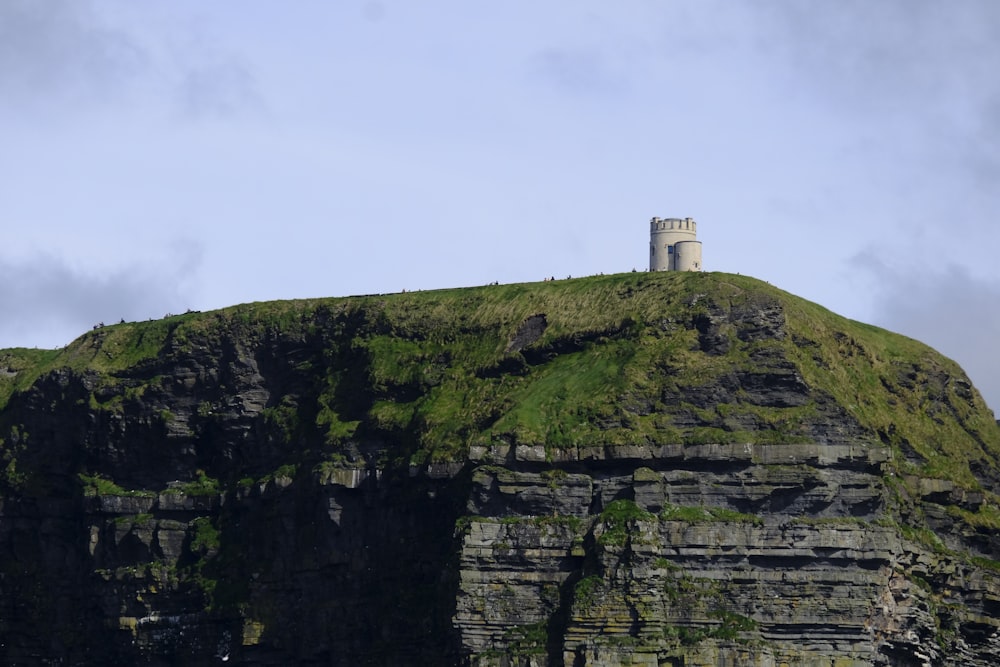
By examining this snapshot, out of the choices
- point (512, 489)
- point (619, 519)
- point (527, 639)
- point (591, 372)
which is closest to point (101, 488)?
point (591, 372)

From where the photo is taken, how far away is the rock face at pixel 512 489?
534 ft

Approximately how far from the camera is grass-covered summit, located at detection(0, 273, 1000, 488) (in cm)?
16800

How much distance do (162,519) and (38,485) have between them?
39.1 ft

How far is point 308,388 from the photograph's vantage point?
617 ft

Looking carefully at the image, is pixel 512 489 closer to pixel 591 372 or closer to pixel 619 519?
Answer: pixel 619 519

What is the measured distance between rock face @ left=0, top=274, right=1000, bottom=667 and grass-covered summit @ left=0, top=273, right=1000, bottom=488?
0.62ft

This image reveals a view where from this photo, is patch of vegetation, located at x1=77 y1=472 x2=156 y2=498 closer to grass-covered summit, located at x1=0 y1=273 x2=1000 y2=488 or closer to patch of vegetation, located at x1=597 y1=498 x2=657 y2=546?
grass-covered summit, located at x1=0 y1=273 x2=1000 y2=488

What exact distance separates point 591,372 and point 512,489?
992cm

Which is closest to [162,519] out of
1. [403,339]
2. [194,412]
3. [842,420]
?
[194,412]

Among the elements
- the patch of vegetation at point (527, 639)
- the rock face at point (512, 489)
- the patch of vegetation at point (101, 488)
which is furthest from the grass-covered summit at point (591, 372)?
the patch of vegetation at point (527, 639)

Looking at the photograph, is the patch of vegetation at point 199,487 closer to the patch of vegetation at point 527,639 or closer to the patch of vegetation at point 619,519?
the patch of vegetation at point 527,639

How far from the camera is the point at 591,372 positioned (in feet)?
566

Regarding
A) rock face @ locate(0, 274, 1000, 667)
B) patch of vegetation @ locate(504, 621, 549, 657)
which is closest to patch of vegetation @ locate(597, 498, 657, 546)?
rock face @ locate(0, 274, 1000, 667)

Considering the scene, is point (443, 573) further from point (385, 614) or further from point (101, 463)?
point (101, 463)
